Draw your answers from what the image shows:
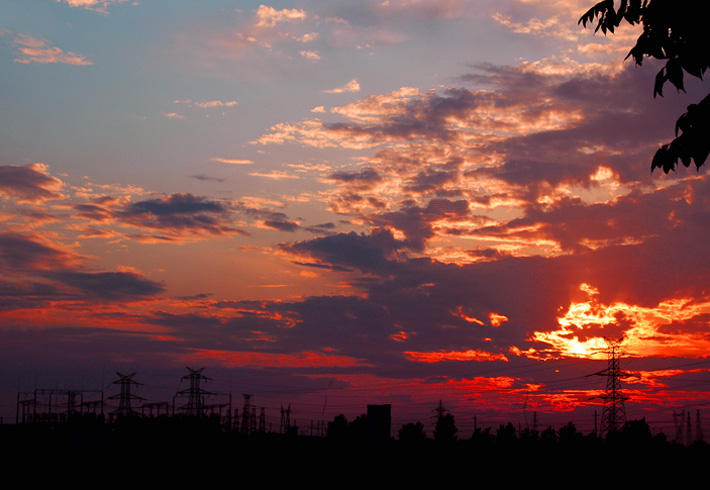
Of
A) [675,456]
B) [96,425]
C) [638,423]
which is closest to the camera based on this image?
[675,456]

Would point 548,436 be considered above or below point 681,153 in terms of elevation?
below

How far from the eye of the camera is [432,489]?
70.6 metres

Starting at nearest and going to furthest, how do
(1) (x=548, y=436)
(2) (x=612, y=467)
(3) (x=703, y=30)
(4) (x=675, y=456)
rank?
(3) (x=703, y=30) < (2) (x=612, y=467) < (4) (x=675, y=456) < (1) (x=548, y=436)

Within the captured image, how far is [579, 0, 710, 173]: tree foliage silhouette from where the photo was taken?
13055 mm

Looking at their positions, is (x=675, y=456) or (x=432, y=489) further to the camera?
(x=675, y=456)

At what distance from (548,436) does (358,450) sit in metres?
110

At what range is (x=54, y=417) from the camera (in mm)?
184625

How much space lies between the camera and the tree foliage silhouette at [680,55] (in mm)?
13055

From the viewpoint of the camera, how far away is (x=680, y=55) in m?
13.6

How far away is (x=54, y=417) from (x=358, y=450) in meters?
130

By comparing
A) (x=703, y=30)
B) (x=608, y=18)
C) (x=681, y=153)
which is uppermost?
(x=608, y=18)

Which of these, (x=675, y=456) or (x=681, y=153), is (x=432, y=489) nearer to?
(x=675, y=456)

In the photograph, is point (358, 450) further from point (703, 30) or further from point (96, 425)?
point (703, 30)

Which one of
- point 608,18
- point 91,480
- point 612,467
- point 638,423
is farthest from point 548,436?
point 608,18
